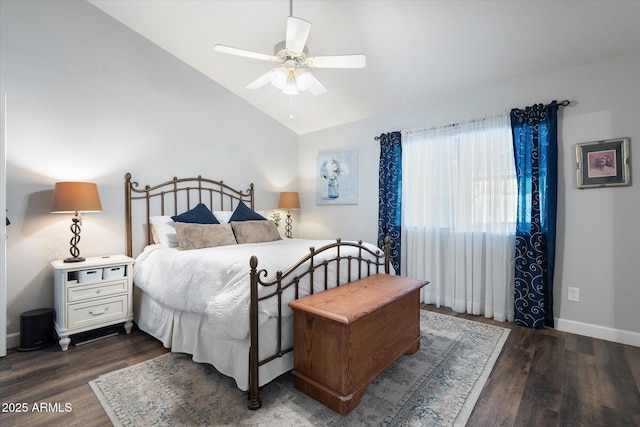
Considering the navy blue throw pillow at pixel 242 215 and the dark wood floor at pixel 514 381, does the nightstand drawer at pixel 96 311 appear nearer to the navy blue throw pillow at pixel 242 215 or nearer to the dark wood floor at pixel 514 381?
the dark wood floor at pixel 514 381

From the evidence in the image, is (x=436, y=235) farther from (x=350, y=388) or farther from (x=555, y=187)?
(x=350, y=388)

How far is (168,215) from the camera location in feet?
11.7

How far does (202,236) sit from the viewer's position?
300 cm

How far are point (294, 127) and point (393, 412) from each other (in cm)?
427

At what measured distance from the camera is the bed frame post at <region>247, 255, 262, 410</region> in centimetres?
174

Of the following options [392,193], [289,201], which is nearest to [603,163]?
[392,193]

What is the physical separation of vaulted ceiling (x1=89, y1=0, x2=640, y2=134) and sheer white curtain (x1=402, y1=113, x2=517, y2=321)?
1.96 ft

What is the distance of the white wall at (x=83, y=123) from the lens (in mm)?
2598

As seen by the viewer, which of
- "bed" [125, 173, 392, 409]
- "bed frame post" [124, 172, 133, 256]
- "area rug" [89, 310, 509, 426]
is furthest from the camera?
"bed frame post" [124, 172, 133, 256]

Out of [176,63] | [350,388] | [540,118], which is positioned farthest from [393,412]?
[176,63]

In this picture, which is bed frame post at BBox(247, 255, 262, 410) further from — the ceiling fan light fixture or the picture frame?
the picture frame

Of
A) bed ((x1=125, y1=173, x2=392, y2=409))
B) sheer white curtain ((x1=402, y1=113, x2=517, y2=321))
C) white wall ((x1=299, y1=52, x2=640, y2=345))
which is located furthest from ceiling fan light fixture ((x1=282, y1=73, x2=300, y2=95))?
white wall ((x1=299, y1=52, x2=640, y2=345))

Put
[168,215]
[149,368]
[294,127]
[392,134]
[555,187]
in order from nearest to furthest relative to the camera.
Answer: [149,368] → [555,187] → [168,215] → [392,134] → [294,127]

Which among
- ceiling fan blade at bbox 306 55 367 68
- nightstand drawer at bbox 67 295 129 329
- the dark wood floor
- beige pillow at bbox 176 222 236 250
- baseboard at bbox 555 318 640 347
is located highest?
ceiling fan blade at bbox 306 55 367 68
